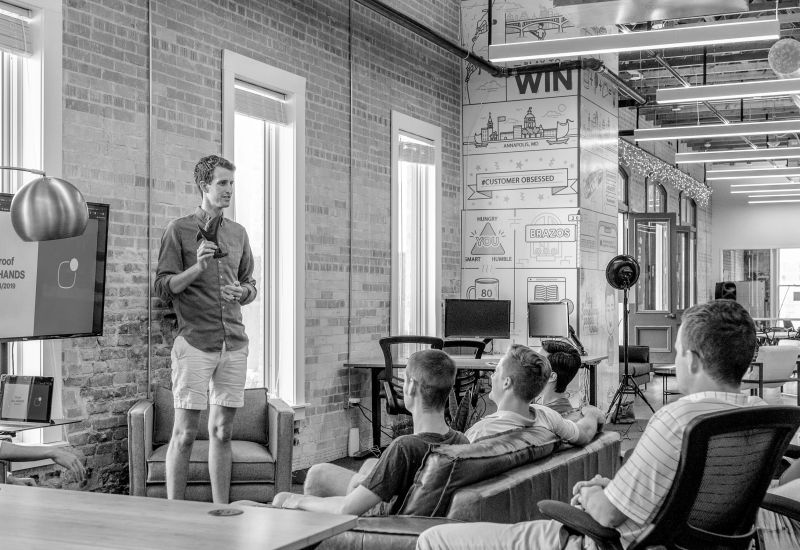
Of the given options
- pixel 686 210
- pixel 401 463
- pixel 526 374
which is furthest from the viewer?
pixel 686 210

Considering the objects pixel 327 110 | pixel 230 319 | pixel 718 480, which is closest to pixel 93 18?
pixel 230 319

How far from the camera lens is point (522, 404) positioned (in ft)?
13.1

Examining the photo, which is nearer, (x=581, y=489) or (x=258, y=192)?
(x=581, y=489)

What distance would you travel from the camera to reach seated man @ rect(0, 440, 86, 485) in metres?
3.37

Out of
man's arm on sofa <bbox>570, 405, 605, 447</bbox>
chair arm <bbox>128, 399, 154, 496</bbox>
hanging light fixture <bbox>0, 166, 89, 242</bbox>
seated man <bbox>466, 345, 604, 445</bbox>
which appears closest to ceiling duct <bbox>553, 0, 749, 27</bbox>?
man's arm on sofa <bbox>570, 405, 605, 447</bbox>

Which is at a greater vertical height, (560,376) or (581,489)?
(560,376)

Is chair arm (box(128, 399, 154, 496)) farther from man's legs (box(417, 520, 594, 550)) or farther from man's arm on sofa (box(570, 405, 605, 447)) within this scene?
man's legs (box(417, 520, 594, 550))

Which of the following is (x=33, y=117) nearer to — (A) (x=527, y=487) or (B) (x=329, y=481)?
(B) (x=329, y=481)

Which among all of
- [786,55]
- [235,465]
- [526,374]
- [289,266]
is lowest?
[235,465]

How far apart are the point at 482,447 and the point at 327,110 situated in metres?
5.00

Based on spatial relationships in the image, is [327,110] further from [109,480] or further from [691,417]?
[691,417]

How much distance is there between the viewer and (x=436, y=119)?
968 centimetres

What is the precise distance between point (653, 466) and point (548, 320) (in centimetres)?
671

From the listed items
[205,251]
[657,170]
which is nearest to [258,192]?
[205,251]
